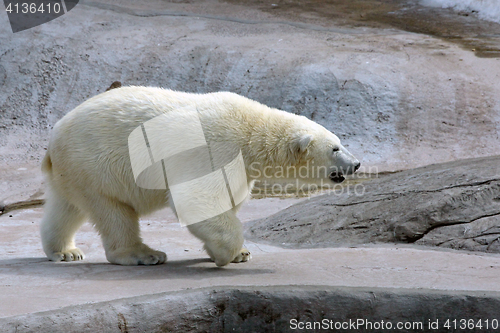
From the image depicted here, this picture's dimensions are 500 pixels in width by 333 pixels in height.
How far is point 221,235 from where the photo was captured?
11.6 feet

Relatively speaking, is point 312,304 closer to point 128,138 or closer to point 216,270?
point 216,270

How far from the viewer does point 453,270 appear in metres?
3.51

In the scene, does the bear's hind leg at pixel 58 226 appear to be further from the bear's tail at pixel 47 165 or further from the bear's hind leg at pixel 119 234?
the bear's hind leg at pixel 119 234

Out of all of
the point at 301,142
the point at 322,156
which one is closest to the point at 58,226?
the point at 301,142

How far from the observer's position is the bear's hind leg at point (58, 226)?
415 cm

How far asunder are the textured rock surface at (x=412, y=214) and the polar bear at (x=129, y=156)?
869 mm

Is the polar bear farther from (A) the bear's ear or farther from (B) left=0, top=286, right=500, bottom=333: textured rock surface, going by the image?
(B) left=0, top=286, right=500, bottom=333: textured rock surface

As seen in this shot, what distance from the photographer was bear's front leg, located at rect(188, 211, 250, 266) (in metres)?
3.51

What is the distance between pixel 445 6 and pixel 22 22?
8.85 meters

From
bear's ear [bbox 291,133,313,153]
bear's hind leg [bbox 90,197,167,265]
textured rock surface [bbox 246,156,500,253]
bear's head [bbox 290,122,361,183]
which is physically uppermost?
bear's ear [bbox 291,133,313,153]

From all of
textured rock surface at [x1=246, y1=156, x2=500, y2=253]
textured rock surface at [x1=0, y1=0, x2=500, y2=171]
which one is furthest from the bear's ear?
textured rock surface at [x1=0, y1=0, x2=500, y2=171]

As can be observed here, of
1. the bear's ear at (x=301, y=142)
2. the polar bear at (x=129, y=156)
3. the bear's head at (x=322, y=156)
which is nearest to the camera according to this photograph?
the polar bear at (x=129, y=156)

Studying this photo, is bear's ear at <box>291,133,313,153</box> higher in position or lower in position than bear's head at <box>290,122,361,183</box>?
higher

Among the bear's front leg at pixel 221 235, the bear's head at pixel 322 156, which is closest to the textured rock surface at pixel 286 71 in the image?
the bear's head at pixel 322 156
